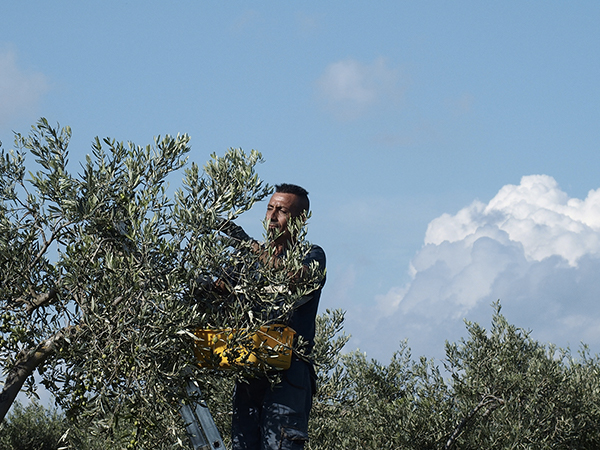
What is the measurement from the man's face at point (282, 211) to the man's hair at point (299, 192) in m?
Result: 0.07

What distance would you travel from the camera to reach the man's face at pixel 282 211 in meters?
6.95

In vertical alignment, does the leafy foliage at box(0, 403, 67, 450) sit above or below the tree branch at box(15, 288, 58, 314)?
above

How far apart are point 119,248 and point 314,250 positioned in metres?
1.90

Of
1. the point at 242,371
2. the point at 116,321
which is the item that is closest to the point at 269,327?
the point at 242,371

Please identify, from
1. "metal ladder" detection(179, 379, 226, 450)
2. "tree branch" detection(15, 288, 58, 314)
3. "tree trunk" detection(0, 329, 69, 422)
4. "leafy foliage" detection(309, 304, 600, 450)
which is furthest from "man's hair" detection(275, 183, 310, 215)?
"leafy foliage" detection(309, 304, 600, 450)

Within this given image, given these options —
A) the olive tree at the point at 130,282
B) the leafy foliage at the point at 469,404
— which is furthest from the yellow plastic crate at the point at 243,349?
the leafy foliage at the point at 469,404

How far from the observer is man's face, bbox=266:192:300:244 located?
A: 22.8 feet

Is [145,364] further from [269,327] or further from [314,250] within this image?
[314,250]

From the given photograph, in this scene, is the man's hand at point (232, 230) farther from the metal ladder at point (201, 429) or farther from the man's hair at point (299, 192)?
the metal ladder at point (201, 429)

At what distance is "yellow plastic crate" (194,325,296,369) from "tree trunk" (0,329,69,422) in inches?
57.0

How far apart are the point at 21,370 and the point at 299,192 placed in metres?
3.33

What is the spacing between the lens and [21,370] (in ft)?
21.5

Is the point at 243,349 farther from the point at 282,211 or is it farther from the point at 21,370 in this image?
the point at 21,370

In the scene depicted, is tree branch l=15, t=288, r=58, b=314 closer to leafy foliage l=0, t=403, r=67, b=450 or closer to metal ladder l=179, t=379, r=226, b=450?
metal ladder l=179, t=379, r=226, b=450
